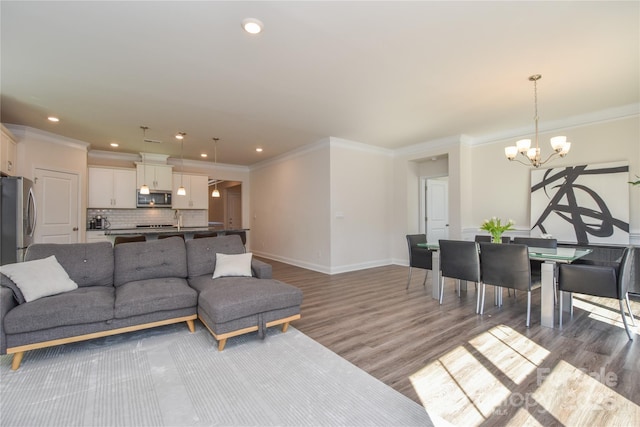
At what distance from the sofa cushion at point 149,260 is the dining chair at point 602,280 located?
4345 mm

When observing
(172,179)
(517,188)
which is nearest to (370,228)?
(517,188)

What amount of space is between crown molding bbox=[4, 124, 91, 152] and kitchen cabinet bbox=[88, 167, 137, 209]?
0.60 metres

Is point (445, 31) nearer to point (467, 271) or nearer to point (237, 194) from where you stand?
point (467, 271)

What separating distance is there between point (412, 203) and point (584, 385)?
486 cm

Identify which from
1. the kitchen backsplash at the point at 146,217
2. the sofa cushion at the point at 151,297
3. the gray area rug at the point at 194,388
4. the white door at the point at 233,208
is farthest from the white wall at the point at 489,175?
the white door at the point at 233,208

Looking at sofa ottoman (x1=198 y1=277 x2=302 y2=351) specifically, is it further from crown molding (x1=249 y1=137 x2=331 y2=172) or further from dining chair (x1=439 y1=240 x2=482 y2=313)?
crown molding (x1=249 y1=137 x2=331 y2=172)

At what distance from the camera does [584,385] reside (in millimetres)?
2020

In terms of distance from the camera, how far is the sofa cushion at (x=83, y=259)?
116 inches

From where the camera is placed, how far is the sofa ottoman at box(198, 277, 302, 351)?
252 cm

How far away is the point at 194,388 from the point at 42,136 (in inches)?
227

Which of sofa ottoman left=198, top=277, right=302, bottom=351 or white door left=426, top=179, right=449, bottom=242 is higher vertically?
white door left=426, top=179, right=449, bottom=242

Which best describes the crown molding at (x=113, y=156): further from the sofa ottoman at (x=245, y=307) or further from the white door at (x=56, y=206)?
the sofa ottoman at (x=245, y=307)

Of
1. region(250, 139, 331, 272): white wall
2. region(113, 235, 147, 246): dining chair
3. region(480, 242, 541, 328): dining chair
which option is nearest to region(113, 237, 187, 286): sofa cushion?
region(113, 235, 147, 246): dining chair

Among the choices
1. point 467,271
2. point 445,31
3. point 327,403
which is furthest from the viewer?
point 467,271
